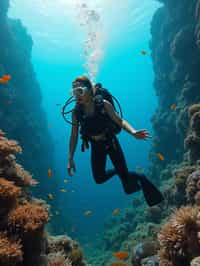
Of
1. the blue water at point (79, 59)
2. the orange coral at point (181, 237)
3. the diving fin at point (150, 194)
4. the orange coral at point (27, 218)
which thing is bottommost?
the orange coral at point (181, 237)

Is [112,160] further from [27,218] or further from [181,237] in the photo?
[27,218]

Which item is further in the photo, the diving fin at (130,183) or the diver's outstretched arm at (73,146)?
the diving fin at (130,183)

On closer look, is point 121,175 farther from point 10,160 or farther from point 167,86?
point 167,86

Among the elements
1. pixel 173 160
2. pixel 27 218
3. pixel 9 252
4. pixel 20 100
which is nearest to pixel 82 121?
pixel 27 218

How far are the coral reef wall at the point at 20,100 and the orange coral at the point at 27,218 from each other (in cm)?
1951

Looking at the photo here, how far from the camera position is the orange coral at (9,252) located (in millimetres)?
2715

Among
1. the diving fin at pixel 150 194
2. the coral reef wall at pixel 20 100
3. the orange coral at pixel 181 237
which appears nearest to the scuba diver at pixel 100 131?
the diving fin at pixel 150 194

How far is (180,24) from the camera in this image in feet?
71.6

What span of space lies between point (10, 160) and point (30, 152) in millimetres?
21722

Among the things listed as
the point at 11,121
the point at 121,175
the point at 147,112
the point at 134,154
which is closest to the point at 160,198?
the point at 121,175

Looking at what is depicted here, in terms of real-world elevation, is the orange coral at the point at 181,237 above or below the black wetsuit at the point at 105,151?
below

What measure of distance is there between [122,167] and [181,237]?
2726 mm

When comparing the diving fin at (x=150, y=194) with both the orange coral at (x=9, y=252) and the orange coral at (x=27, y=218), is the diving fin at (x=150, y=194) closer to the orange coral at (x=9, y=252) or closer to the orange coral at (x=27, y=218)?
the orange coral at (x=27, y=218)

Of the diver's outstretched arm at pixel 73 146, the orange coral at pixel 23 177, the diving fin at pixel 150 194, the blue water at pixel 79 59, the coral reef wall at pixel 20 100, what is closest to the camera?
the orange coral at pixel 23 177
